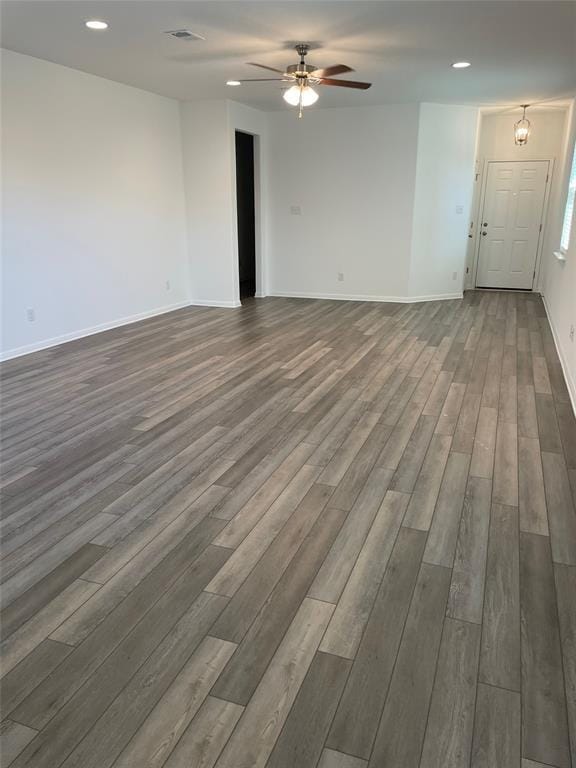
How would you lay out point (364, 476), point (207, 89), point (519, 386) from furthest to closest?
point (207, 89), point (519, 386), point (364, 476)

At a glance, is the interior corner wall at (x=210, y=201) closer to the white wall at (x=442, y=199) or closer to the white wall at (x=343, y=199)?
the white wall at (x=343, y=199)

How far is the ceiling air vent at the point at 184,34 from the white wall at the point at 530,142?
5437 millimetres

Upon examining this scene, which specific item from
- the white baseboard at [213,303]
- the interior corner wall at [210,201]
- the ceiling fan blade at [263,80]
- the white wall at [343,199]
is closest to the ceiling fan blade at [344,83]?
the ceiling fan blade at [263,80]

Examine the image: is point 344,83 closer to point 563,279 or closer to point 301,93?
point 301,93

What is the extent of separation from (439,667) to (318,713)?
0.42 meters

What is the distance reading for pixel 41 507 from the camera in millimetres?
2602

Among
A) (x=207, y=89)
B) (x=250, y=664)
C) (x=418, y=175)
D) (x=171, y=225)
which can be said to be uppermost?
(x=207, y=89)

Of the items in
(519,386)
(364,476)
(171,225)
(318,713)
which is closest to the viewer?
(318,713)

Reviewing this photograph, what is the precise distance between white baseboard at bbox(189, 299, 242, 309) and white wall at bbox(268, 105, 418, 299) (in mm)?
1187

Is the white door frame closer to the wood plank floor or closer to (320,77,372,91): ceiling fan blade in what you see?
(320,77,372,91): ceiling fan blade

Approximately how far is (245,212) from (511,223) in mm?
4393

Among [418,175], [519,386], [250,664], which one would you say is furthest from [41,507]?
[418,175]

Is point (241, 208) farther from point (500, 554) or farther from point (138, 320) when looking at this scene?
point (500, 554)

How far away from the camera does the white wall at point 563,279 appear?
439cm
